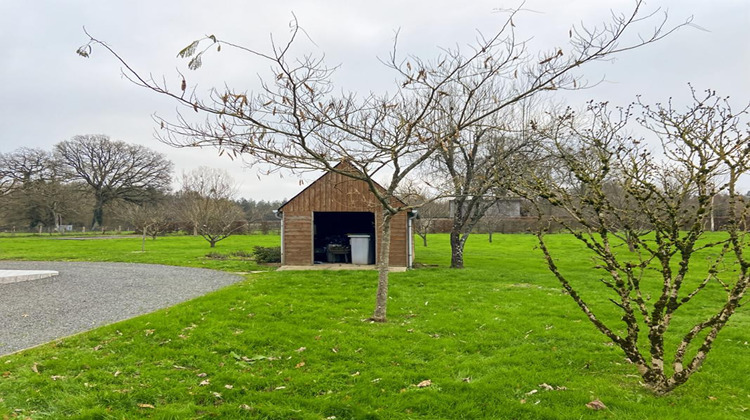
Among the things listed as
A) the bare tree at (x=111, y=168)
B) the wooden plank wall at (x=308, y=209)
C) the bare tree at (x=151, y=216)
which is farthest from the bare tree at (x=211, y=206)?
the bare tree at (x=111, y=168)

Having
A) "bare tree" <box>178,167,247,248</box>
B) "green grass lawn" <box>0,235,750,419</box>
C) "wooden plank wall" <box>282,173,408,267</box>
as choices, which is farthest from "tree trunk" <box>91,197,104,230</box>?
"green grass lawn" <box>0,235,750,419</box>

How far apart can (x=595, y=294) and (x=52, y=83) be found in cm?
1387

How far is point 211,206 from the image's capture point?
3098 cm

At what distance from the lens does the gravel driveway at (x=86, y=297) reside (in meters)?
7.18

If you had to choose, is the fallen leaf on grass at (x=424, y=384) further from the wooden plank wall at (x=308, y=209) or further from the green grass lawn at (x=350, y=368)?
the wooden plank wall at (x=308, y=209)

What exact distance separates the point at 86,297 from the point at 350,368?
25.7ft

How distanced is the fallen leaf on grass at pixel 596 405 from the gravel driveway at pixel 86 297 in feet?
23.3

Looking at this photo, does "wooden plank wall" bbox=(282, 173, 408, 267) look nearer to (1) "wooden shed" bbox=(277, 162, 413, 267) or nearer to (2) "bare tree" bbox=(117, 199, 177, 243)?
(1) "wooden shed" bbox=(277, 162, 413, 267)

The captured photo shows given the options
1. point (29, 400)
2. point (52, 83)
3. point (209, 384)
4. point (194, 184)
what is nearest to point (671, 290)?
point (209, 384)

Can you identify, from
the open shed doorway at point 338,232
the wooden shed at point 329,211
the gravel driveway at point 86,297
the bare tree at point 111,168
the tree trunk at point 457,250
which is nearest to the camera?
the gravel driveway at point 86,297

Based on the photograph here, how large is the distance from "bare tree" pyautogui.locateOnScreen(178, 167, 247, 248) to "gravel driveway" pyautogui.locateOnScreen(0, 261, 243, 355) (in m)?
5.18

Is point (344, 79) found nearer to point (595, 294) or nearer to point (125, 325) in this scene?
point (125, 325)

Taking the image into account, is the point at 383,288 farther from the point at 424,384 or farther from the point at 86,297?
the point at 86,297

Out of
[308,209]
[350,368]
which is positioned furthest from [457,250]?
[350,368]
